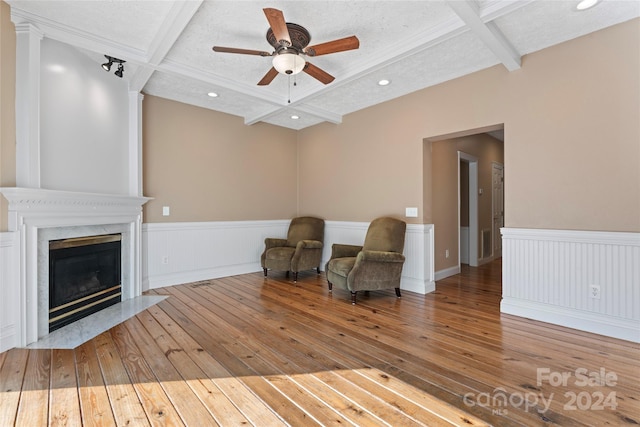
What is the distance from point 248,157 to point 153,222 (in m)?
1.85

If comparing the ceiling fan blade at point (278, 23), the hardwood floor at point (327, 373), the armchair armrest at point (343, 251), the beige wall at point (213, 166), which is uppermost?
the ceiling fan blade at point (278, 23)

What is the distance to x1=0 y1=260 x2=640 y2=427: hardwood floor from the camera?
64.8 inches

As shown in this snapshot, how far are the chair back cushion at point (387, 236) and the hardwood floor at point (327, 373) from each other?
917 mm

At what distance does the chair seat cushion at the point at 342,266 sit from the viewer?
3.70 m

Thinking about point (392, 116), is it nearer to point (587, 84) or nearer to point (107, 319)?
point (587, 84)

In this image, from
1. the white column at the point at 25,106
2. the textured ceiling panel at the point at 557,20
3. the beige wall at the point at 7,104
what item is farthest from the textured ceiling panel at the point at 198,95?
the textured ceiling panel at the point at 557,20

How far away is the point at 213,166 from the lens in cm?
489

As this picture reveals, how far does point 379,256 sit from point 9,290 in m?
3.41

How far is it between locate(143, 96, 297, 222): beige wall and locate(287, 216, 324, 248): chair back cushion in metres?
0.57

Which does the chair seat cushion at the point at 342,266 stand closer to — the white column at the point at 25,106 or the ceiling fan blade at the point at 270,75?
the ceiling fan blade at the point at 270,75

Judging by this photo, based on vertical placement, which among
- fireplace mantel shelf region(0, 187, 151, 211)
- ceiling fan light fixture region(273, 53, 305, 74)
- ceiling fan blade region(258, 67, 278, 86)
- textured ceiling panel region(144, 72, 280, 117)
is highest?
textured ceiling panel region(144, 72, 280, 117)

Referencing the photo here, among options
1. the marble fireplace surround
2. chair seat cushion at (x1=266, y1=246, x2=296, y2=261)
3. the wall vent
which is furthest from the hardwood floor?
the wall vent

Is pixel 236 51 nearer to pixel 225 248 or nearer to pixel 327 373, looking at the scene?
pixel 327 373

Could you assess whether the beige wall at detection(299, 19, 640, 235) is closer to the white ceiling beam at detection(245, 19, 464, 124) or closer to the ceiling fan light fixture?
the white ceiling beam at detection(245, 19, 464, 124)
